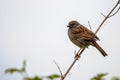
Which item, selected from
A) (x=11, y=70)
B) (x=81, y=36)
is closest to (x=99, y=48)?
(x=81, y=36)

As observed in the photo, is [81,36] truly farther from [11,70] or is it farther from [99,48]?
[11,70]

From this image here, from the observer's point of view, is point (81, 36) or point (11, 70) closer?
point (11, 70)

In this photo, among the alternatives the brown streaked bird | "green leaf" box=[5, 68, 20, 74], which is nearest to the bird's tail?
the brown streaked bird

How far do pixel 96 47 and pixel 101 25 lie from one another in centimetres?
265

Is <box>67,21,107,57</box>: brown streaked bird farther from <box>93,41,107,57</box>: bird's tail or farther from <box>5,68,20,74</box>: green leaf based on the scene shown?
<box>5,68,20,74</box>: green leaf

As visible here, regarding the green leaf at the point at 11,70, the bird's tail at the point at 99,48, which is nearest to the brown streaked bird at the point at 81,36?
the bird's tail at the point at 99,48

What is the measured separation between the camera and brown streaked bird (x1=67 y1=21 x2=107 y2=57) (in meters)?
9.22

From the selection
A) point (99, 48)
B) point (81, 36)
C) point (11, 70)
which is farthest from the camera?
point (81, 36)

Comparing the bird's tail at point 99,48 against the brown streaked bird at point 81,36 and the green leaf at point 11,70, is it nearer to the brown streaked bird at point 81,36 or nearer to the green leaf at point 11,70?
the brown streaked bird at point 81,36

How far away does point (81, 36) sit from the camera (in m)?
9.95

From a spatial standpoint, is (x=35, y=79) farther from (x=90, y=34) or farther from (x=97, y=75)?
(x=90, y=34)

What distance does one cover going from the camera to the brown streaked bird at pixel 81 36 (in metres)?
9.22

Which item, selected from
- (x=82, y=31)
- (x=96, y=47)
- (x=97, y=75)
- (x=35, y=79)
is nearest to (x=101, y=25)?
(x=96, y=47)

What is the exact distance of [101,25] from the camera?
657 centimetres
